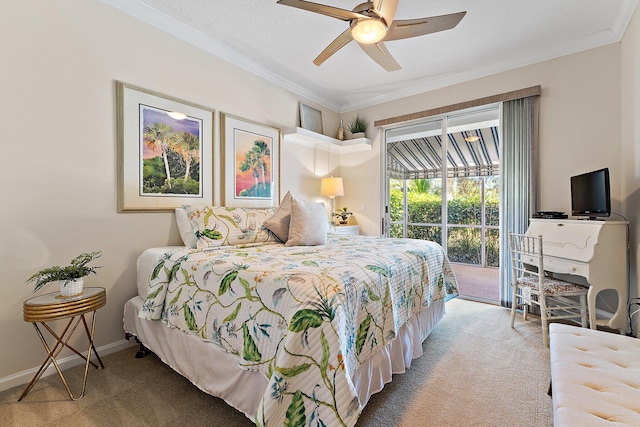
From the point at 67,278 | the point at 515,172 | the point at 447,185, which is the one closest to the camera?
the point at 67,278

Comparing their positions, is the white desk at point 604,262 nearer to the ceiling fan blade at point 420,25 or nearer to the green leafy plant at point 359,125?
the ceiling fan blade at point 420,25

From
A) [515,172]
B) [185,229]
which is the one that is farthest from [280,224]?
[515,172]

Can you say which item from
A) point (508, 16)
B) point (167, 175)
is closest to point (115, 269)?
point (167, 175)

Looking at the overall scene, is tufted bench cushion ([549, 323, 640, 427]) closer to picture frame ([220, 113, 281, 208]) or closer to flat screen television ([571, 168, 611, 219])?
flat screen television ([571, 168, 611, 219])

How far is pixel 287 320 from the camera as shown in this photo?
4.05 feet

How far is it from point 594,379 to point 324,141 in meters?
3.50

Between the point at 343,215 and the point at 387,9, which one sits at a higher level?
the point at 387,9

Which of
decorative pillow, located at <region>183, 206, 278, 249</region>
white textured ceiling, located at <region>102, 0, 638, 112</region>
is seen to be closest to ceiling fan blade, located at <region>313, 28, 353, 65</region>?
white textured ceiling, located at <region>102, 0, 638, 112</region>

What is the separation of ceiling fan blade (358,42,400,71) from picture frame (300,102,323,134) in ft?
5.20

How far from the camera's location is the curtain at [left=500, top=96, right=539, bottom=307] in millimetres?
3133

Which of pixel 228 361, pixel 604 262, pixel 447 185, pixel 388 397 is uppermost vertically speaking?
pixel 447 185

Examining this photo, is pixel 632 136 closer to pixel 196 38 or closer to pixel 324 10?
pixel 324 10

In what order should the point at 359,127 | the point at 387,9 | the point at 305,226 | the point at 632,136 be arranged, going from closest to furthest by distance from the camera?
1. the point at 387,9
2. the point at 632,136
3. the point at 305,226
4. the point at 359,127

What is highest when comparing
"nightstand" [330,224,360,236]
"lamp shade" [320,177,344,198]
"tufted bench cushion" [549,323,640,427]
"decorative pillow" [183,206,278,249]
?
"lamp shade" [320,177,344,198]
